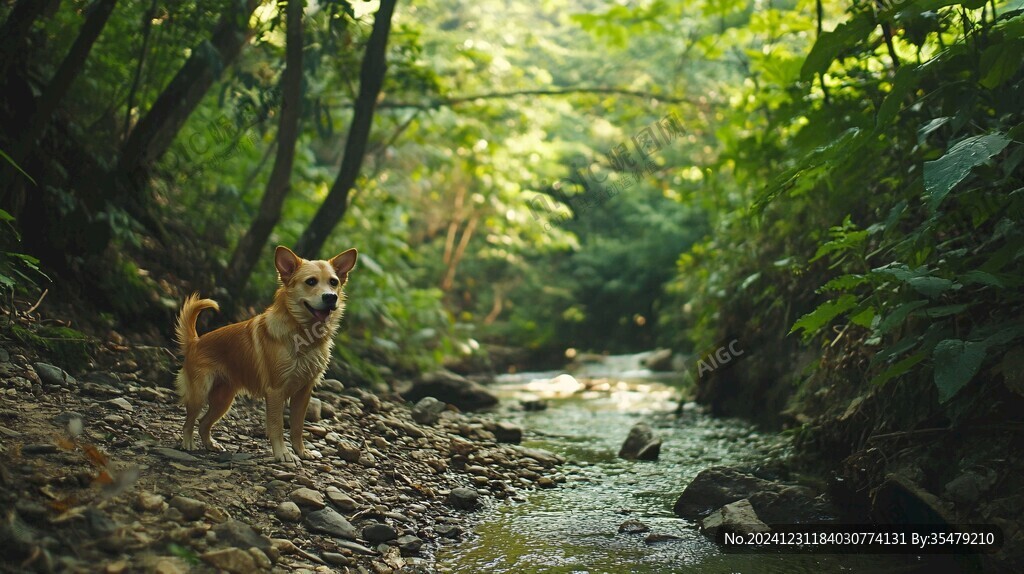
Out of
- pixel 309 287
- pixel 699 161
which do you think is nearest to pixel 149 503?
pixel 309 287

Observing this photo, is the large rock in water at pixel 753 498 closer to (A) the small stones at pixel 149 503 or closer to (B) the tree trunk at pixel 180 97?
(A) the small stones at pixel 149 503

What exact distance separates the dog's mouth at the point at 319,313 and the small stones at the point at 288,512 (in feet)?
3.53

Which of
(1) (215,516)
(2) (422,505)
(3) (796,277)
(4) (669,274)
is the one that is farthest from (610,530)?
Result: (4) (669,274)

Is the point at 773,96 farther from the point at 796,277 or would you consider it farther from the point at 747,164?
the point at 796,277

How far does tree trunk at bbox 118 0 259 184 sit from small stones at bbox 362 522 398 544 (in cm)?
388

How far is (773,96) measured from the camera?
27.6 feet

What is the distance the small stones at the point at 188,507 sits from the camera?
3.16m

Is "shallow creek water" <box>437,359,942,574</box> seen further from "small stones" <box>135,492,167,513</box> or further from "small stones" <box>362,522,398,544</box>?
"small stones" <box>135,492,167,513</box>

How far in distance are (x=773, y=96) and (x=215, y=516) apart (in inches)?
291

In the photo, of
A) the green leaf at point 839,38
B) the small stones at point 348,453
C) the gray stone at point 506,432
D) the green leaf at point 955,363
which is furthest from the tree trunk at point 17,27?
the green leaf at point 955,363

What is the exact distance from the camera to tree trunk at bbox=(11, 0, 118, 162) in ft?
16.3

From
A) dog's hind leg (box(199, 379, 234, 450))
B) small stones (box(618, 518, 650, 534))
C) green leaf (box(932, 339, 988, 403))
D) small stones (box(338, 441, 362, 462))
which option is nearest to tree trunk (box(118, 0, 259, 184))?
dog's hind leg (box(199, 379, 234, 450))

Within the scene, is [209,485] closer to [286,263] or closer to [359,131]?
[286,263]

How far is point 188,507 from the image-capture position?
10.5ft
